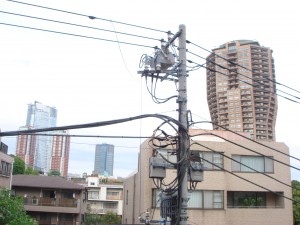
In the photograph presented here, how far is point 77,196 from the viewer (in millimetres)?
44125

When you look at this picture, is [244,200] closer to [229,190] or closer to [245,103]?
[229,190]

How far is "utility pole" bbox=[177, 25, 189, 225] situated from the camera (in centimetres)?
1013

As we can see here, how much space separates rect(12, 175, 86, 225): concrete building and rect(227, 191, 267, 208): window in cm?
1947

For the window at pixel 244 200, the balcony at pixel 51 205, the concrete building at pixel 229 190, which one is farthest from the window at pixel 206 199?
the balcony at pixel 51 205

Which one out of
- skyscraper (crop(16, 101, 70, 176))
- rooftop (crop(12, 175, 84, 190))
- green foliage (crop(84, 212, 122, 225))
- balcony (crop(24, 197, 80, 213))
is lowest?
green foliage (crop(84, 212, 122, 225))

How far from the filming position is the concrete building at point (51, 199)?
41531 mm

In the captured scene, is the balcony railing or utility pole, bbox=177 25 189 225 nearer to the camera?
utility pole, bbox=177 25 189 225

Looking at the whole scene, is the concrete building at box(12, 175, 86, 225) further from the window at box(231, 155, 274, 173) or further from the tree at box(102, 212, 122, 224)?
the window at box(231, 155, 274, 173)

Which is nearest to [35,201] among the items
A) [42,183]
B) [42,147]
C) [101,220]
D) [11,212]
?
[42,183]

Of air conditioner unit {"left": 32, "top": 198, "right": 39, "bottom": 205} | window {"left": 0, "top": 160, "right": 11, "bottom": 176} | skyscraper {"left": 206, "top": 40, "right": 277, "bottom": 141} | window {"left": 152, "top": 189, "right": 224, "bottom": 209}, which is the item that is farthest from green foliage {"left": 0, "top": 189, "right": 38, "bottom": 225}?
skyscraper {"left": 206, "top": 40, "right": 277, "bottom": 141}

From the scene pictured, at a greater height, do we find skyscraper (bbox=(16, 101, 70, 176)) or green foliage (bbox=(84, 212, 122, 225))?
skyscraper (bbox=(16, 101, 70, 176))

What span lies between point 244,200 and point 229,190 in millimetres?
1846

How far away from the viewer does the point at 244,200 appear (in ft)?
96.0

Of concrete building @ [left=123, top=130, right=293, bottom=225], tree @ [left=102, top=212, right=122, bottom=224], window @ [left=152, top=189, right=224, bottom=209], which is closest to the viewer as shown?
concrete building @ [left=123, top=130, right=293, bottom=225]
